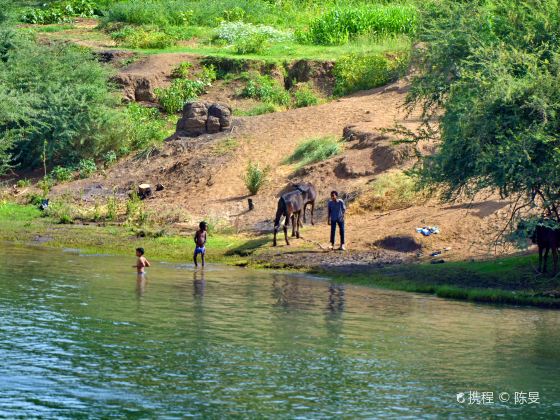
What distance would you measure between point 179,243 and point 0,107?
35.8 feet

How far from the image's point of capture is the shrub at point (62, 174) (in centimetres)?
3675

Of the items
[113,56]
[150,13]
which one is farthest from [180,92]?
[150,13]

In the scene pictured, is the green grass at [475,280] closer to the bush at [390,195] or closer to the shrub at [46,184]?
the bush at [390,195]

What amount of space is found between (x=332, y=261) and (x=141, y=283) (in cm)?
528

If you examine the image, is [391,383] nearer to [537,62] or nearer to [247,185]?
[537,62]

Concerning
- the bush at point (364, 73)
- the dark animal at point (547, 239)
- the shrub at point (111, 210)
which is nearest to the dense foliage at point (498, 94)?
the dark animal at point (547, 239)

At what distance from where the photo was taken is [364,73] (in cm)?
4041

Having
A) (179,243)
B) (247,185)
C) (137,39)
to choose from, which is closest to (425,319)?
(179,243)

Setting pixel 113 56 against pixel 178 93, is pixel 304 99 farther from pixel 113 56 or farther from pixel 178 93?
pixel 113 56

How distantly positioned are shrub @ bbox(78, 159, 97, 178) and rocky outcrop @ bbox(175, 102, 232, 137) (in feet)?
10.4

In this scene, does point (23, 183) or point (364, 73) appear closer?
point (23, 183)

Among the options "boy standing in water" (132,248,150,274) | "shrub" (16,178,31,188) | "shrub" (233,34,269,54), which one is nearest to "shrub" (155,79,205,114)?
"shrub" (233,34,269,54)

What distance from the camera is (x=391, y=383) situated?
1473cm

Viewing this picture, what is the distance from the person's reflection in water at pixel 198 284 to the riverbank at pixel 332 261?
186 cm
